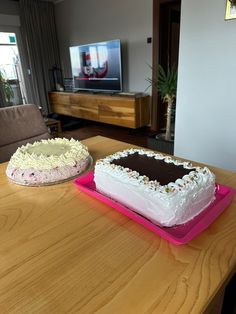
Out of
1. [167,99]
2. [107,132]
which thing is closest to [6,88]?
[107,132]

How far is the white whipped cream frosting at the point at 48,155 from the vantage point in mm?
964

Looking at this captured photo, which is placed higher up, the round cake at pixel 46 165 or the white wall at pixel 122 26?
the white wall at pixel 122 26

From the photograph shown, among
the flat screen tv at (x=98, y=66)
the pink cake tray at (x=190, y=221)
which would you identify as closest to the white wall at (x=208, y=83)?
the pink cake tray at (x=190, y=221)

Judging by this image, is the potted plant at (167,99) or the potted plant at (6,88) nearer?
the potted plant at (167,99)

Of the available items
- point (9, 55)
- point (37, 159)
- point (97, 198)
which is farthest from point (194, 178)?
point (9, 55)

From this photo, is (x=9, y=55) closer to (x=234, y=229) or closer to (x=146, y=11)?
(x=146, y=11)

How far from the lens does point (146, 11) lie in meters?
3.55

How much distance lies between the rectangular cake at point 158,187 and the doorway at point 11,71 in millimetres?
4855

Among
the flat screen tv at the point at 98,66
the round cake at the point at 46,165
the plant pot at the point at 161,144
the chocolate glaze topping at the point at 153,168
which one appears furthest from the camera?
the flat screen tv at the point at 98,66

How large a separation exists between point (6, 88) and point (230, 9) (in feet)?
15.1

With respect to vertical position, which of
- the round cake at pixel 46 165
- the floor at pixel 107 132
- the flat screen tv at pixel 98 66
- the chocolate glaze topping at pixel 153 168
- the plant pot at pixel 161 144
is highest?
the flat screen tv at pixel 98 66

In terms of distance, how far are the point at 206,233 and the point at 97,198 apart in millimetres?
392

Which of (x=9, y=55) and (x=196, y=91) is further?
(x=9, y=55)

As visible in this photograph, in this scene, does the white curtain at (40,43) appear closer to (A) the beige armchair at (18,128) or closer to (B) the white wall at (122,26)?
(B) the white wall at (122,26)
